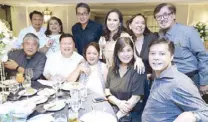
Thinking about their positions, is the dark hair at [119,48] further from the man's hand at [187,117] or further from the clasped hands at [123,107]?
the man's hand at [187,117]

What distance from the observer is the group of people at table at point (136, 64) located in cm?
144

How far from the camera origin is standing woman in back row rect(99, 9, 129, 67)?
104 inches

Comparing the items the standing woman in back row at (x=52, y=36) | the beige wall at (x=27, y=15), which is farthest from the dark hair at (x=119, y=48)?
the beige wall at (x=27, y=15)

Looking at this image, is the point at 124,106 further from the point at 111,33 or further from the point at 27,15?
the point at 27,15

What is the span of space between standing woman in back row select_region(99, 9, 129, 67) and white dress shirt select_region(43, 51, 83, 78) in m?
0.33

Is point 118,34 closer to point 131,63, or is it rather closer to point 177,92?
point 131,63

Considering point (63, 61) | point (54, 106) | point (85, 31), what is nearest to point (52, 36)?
point (85, 31)

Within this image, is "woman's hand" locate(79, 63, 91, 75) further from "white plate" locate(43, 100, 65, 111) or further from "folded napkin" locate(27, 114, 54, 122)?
"folded napkin" locate(27, 114, 54, 122)

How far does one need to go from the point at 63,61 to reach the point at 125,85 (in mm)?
940

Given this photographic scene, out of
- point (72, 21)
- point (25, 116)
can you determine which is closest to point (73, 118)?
point (25, 116)

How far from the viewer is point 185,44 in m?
2.27

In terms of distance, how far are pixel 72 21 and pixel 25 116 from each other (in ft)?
18.0

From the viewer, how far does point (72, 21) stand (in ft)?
22.1

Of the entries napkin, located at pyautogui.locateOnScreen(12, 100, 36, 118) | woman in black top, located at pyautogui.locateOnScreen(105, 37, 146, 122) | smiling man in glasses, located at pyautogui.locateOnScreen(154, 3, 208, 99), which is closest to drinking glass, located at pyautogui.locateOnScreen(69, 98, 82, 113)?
napkin, located at pyautogui.locateOnScreen(12, 100, 36, 118)
